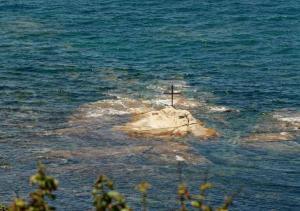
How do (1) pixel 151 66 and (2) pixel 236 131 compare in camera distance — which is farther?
(1) pixel 151 66

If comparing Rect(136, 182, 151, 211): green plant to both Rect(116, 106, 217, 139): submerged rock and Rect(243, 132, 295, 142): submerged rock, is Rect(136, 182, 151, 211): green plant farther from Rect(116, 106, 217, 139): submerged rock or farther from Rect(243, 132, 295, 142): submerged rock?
Rect(243, 132, 295, 142): submerged rock

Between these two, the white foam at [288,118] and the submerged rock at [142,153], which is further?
the white foam at [288,118]

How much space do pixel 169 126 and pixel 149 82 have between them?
17304 mm

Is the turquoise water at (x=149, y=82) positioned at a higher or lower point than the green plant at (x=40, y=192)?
lower

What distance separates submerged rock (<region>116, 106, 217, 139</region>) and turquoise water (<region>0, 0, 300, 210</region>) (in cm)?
121

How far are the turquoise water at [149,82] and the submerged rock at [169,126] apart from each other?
121 cm

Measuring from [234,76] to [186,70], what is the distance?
5.95 metres

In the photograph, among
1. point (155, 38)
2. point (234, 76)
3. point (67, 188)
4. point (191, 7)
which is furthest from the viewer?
point (191, 7)

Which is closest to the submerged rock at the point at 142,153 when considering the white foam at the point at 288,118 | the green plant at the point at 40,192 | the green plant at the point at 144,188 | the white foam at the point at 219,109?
the white foam at the point at 219,109

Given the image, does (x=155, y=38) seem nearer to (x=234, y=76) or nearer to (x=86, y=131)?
(x=234, y=76)

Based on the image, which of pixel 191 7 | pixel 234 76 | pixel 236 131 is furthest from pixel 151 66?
pixel 191 7

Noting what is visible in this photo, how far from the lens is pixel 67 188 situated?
47.3 metres

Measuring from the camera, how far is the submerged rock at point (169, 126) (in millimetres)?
58562

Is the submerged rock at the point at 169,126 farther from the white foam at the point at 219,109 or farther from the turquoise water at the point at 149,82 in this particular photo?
the white foam at the point at 219,109
